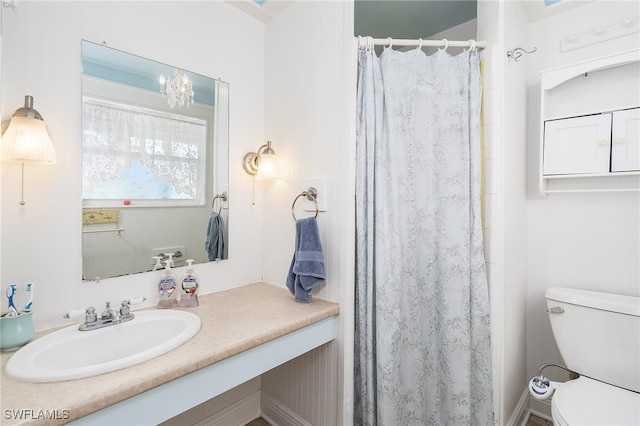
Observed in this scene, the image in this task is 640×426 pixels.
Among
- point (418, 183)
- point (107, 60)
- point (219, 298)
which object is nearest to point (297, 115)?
point (418, 183)

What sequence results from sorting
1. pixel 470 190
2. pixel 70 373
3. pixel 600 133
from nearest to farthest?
pixel 70 373, pixel 470 190, pixel 600 133

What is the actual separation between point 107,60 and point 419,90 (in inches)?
55.8

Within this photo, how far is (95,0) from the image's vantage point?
4.13ft

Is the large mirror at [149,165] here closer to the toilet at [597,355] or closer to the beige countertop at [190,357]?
the beige countertop at [190,357]

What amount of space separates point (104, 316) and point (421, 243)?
4.63ft

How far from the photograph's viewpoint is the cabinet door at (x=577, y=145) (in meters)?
1.58

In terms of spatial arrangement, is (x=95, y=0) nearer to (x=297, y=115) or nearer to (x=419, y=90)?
(x=297, y=115)

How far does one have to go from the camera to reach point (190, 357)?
3.22ft

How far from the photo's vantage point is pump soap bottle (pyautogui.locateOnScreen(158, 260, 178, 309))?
140 centimetres

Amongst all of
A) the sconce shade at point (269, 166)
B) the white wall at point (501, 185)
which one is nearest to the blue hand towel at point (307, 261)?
the sconce shade at point (269, 166)

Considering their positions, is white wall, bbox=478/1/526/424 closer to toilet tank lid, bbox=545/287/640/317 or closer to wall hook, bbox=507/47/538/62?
wall hook, bbox=507/47/538/62

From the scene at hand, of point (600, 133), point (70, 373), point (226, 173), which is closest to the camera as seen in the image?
point (70, 373)

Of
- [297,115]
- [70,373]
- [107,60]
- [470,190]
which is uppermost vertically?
[107,60]

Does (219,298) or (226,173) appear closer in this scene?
(219,298)
